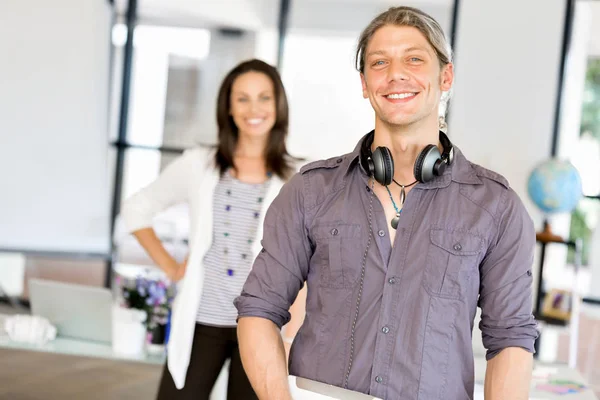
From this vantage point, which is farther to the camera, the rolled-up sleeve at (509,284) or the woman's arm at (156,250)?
the woman's arm at (156,250)

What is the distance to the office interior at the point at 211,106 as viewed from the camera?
6.51m

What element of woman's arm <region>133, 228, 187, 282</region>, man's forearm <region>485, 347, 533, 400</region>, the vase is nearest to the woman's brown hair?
woman's arm <region>133, 228, 187, 282</region>

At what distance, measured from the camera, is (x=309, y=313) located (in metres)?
1.51

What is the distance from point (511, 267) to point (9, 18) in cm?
598

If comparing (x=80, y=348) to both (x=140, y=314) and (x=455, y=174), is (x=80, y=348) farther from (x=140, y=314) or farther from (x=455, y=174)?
(x=455, y=174)

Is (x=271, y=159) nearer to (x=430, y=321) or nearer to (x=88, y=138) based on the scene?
(x=430, y=321)

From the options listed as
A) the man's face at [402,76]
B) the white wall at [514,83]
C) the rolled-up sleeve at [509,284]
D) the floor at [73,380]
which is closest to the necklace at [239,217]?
the floor at [73,380]

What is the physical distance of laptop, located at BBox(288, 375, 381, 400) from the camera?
3.90 feet

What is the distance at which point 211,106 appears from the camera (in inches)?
285

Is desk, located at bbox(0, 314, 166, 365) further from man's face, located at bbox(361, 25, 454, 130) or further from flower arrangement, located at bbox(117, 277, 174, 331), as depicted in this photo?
man's face, located at bbox(361, 25, 454, 130)

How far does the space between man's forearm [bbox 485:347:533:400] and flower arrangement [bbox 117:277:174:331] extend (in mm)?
1771

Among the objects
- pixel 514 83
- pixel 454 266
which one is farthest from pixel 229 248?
pixel 514 83

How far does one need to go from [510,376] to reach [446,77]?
59 cm

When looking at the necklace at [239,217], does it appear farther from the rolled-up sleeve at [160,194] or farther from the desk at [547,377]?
the desk at [547,377]
